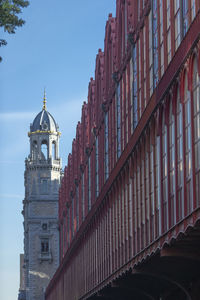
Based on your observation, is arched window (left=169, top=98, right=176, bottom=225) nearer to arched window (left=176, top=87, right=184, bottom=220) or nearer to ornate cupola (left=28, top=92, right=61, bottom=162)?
arched window (left=176, top=87, right=184, bottom=220)

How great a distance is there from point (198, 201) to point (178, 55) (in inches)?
224

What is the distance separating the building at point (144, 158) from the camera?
101ft

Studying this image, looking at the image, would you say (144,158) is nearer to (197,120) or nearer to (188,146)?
(188,146)

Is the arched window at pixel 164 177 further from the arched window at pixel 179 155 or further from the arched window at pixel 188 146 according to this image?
the arched window at pixel 188 146

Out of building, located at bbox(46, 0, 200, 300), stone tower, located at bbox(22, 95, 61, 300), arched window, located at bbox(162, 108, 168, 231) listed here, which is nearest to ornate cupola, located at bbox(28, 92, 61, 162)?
stone tower, located at bbox(22, 95, 61, 300)

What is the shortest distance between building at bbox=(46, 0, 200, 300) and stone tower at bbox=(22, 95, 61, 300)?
70.6 meters

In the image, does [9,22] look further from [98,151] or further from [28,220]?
[28,220]

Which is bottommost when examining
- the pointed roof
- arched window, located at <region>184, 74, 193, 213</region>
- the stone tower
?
arched window, located at <region>184, 74, 193, 213</region>

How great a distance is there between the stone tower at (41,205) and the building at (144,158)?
70.6 metres

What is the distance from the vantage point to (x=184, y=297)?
45.1 meters

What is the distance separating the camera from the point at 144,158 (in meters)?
41.2

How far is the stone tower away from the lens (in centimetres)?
14550

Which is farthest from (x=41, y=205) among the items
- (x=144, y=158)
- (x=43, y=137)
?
(x=144, y=158)

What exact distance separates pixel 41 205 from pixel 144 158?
366 ft
